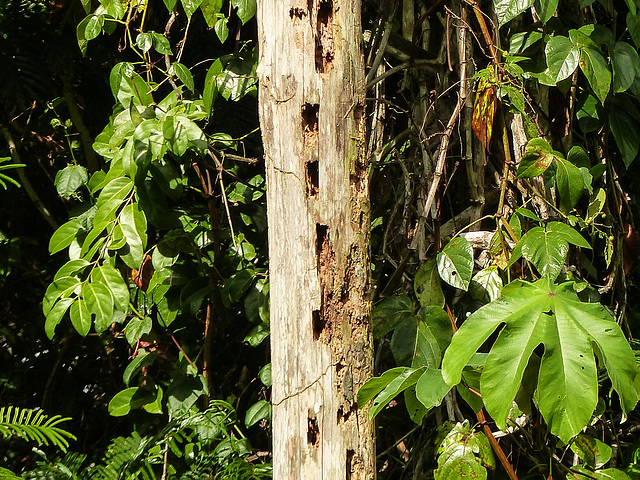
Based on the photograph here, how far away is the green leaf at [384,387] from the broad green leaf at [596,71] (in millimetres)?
858

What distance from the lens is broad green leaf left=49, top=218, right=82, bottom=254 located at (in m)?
2.11

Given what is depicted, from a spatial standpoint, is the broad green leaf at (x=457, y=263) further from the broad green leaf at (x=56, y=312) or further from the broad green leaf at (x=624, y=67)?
the broad green leaf at (x=56, y=312)

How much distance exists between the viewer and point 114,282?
189 centimetres

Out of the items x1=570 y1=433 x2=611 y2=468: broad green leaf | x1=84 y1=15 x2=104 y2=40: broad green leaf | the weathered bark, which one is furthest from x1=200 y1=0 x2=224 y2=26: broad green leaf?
x1=570 y1=433 x2=611 y2=468: broad green leaf

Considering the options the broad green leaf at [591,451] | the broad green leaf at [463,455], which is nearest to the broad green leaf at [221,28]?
the broad green leaf at [463,455]

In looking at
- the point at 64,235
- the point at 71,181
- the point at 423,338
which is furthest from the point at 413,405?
the point at 71,181

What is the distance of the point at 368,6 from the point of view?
2.21m

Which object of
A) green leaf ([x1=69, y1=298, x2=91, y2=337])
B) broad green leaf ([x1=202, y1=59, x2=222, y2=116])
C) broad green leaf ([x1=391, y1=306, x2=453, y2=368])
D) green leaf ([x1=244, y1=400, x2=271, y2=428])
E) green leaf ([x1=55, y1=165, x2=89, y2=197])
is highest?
broad green leaf ([x1=202, y1=59, x2=222, y2=116])

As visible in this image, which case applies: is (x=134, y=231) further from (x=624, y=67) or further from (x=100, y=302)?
(x=624, y=67)

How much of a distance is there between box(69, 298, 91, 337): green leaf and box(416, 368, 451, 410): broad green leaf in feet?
2.89

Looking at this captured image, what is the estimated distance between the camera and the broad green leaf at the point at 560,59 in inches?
70.5

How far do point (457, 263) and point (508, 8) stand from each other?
60 centimetres

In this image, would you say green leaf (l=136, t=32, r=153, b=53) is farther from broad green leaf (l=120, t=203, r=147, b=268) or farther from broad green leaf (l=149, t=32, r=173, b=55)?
broad green leaf (l=120, t=203, r=147, b=268)

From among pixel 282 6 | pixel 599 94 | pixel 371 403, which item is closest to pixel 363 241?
pixel 371 403
